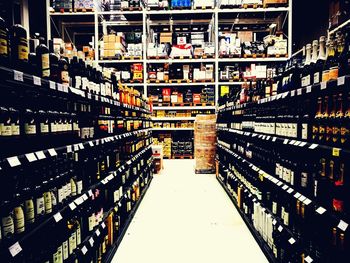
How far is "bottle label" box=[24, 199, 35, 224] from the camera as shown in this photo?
71.4 inches

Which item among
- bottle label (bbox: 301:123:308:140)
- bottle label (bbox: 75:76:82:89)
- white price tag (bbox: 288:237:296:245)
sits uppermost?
bottle label (bbox: 75:76:82:89)

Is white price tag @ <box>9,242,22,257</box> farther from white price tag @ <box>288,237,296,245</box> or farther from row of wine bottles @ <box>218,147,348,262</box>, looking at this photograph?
white price tag @ <box>288,237,296,245</box>

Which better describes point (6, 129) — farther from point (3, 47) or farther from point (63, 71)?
point (63, 71)

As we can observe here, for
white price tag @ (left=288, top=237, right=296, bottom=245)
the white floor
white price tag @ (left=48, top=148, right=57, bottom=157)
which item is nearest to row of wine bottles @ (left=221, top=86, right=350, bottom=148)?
white price tag @ (left=288, top=237, right=296, bottom=245)

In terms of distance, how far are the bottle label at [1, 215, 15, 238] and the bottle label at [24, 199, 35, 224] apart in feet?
0.59

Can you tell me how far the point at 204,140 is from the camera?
7859mm

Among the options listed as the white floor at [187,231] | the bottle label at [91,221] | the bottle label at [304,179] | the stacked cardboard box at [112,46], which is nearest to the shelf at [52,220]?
the bottle label at [91,221]

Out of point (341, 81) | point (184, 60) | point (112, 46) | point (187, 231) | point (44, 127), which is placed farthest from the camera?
point (184, 60)

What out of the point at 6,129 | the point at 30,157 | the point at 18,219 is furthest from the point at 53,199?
the point at 6,129

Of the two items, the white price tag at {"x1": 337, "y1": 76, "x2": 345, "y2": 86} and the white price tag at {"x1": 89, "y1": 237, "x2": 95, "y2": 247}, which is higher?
the white price tag at {"x1": 337, "y1": 76, "x2": 345, "y2": 86}

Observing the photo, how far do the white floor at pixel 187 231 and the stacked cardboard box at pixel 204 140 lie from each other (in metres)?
1.67

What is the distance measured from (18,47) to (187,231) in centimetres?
287

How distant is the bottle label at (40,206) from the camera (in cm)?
191

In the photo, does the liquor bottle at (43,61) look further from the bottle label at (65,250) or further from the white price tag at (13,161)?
the bottle label at (65,250)
